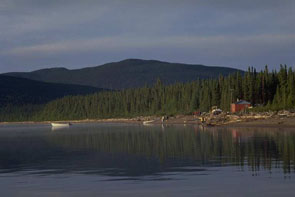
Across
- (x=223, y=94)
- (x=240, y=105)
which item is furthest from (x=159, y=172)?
(x=223, y=94)

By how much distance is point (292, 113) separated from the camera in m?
86.2

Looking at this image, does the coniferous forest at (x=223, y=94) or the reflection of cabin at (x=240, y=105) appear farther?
the reflection of cabin at (x=240, y=105)

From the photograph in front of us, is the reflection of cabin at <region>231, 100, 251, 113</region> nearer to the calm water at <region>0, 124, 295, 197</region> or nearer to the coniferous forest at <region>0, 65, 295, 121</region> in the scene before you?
the coniferous forest at <region>0, 65, 295, 121</region>

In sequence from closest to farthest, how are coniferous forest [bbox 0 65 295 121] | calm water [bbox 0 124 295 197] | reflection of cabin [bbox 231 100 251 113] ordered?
calm water [bbox 0 124 295 197]
coniferous forest [bbox 0 65 295 121]
reflection of cabin [bbox 231 100 251 113]

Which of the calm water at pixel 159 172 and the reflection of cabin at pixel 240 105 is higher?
the reflection of cabin at pixel 240 105

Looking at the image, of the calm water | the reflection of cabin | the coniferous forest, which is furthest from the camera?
the reflection of cabin

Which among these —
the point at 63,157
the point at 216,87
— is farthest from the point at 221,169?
the point at 216,87

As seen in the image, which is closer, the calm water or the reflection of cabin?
the calm water

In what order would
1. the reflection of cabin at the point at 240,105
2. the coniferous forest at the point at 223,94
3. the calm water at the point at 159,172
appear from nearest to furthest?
the calm water at the point at 159,172 < the coniferous forest at the point at 223,94 < the reflection of cabin at the point at 240,105

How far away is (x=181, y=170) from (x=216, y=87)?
360 feet

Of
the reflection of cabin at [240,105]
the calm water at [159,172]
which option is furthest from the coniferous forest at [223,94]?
the calm water at [159,172]

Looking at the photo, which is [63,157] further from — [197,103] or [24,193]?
[197,103]

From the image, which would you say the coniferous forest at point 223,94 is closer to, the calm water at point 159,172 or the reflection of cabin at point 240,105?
the reflection of cabin at point 240,105

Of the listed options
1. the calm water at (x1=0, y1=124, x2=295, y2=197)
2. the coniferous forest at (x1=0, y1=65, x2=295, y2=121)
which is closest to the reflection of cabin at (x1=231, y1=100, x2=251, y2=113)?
the coniferous forest at (x1=0, y1=65, x2=295, y2=121)
